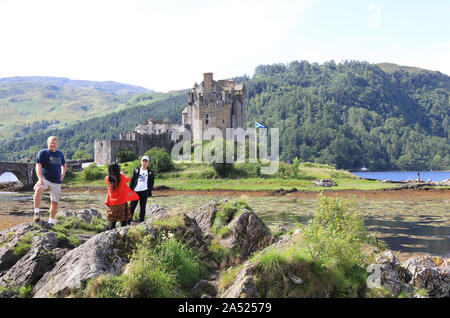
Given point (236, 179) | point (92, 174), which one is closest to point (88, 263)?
point (236, 179)

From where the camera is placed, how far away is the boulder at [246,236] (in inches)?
566

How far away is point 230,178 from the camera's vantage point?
231 ft

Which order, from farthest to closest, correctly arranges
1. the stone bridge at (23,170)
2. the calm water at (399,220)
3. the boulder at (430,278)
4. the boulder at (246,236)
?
the stone bridge at (23,170) → the calm water at (399,220) → the boulder at (246,236) → the boulder at (430,278)

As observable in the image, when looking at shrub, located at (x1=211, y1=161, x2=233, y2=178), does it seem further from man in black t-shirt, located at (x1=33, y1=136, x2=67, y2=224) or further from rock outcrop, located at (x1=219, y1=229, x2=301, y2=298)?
rock outcrop, located at (x1=219, y1=229, x2=301, y2=298)

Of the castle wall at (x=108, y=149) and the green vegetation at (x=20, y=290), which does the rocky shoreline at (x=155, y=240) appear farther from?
the castle wall at (x=108, y=149)

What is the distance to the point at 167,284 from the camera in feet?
31.6

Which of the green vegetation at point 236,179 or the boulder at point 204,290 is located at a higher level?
the boulder at point 204,290

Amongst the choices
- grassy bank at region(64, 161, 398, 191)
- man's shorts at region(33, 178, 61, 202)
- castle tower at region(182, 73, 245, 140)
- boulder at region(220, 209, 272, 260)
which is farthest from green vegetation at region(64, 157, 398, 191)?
man's shorts at region(33, 178, 61, 202)

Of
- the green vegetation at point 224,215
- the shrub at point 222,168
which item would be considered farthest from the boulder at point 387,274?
the shrub at point 222,168

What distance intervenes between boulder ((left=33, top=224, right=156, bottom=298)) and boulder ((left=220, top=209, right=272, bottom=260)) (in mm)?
4036

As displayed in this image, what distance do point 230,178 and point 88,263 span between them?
60.9m

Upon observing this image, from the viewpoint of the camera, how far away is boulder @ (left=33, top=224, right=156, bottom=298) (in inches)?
370

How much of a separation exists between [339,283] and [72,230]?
9375 millimetres
